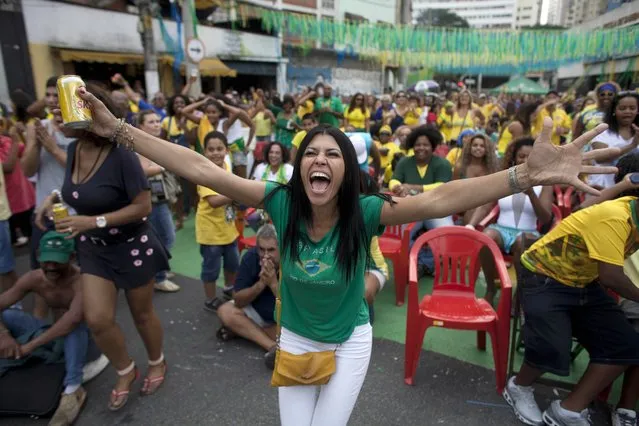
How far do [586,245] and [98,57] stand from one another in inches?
693

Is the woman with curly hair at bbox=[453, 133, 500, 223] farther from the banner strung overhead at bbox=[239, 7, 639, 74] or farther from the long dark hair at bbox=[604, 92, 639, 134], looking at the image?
the banner strung overhead at bbox=[239, 7, 639, 74]

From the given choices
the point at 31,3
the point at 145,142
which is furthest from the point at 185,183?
the point at 31,3

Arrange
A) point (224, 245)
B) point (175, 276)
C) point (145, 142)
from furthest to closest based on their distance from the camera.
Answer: point (175, 276) < point (224, 245) < point (145, 142)

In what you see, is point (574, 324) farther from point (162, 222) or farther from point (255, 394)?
point (162, 222)

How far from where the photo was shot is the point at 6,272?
11.8 feet

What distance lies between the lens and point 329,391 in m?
1.81

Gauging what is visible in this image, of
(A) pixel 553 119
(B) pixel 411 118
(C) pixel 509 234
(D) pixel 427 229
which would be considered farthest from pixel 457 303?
(B) pixel 411 118

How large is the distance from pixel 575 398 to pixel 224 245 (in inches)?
112

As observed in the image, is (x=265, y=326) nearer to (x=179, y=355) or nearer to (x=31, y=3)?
(x=179, y=355)

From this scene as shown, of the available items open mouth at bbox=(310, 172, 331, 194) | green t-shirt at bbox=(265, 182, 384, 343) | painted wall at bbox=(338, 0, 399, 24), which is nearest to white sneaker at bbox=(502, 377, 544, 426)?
green t-shirt at bbox=(265, 182, 384, 343)

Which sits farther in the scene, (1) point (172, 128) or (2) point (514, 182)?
(1) point (172, 128)

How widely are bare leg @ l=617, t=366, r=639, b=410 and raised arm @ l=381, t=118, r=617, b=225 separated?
1.55m

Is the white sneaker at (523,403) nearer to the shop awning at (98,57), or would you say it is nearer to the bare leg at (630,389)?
the bare leg at (630,389)

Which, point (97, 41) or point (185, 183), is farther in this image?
point (97, 41)
